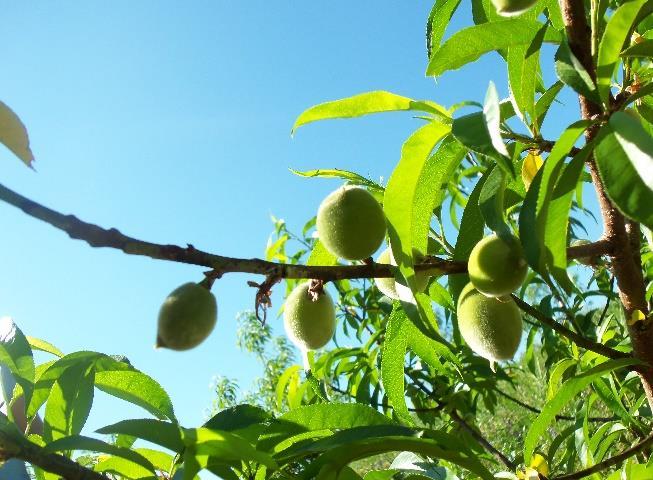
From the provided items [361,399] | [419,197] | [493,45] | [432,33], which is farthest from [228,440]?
[361,399]

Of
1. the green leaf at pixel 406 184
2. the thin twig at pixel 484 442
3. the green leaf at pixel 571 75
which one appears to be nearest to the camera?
the green leaf at pixel 571 75

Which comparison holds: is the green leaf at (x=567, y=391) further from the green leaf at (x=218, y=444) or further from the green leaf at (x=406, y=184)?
the green leaf at (x=218, y=444)

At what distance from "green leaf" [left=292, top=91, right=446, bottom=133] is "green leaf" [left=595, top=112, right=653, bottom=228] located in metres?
0.38

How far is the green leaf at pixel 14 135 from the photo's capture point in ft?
3.31

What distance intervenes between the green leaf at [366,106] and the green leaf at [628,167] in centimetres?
38

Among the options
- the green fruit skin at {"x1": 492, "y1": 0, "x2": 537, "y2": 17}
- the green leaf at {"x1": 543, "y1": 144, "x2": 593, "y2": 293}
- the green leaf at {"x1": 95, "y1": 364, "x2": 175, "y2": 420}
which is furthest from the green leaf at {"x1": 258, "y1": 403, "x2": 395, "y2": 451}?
the green fruit skin at {"x1": 492, "y1": 0, "x2": 537, "y2": 17}

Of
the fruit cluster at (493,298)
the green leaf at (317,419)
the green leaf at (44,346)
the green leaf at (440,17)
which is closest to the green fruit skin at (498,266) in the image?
the fruit cluster at (493,298)

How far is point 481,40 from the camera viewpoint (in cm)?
123

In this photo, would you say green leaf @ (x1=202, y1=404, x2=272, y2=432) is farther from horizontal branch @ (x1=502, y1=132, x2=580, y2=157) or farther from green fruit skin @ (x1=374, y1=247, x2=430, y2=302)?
horizontal branch @ (x1=502, y1=132, x2=580, y2=157)

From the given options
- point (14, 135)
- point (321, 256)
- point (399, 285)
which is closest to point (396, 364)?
point (321, 256)

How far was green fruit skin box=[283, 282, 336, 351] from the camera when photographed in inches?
Answer: 51.4

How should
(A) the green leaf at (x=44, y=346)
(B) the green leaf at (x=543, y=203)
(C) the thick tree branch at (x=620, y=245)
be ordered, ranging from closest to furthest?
(B) the green leaf at (x=543, y=203), (C) the thick tree branch at (x=620, y=245), (A) the green leaf at (x=44, y=346)

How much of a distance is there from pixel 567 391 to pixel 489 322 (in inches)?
10.8

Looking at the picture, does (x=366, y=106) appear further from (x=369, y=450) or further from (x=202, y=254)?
(x=369, y=450)
